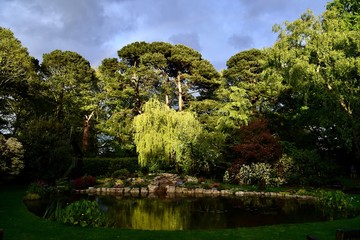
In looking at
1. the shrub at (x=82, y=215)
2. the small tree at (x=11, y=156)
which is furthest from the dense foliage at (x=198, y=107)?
the shrub at (x=82, y=215)

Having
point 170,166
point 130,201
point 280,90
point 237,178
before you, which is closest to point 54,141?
point 130,201

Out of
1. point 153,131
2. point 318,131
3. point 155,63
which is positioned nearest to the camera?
point 153,131

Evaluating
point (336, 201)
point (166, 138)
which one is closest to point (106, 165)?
point (166, 138)

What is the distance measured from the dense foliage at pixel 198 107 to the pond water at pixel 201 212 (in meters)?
4.64

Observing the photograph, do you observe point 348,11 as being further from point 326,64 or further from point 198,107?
point 198,107

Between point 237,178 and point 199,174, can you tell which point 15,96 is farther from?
point 237,178

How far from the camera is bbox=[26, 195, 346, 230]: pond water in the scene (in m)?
11.2

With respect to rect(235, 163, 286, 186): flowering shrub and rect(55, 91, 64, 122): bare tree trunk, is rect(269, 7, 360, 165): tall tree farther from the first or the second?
rect(55, 91, 64, 122): bare tree trunk

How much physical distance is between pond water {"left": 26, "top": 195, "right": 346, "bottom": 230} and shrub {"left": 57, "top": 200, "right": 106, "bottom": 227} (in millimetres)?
955

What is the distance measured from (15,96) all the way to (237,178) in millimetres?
20994

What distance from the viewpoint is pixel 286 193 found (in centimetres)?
1786

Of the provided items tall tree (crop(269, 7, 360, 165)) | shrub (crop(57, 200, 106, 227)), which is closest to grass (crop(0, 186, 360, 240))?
shrub (crop(57, 200, 106, 227))

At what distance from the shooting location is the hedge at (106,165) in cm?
2542

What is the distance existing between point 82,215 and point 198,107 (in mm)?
23810
